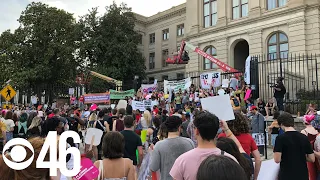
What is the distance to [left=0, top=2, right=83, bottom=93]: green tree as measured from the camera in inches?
1353

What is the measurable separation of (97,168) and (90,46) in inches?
1366

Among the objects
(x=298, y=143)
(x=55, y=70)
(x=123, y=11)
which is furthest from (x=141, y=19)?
(x=298, y=143)

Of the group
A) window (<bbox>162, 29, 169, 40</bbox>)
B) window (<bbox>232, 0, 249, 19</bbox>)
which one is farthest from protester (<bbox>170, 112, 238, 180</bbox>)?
window (<bbox>162, 29, 169, 40</bbox>)

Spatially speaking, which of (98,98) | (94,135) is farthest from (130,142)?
(98,98)

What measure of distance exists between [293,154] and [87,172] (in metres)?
2.83

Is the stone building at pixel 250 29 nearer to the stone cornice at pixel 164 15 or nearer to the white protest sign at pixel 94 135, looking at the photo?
the stone cornice at pixel 164 15

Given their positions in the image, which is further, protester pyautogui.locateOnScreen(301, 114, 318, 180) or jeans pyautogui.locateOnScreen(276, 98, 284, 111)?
jeans pyautogui.locateOnScreen(276, 98, 284, 111)

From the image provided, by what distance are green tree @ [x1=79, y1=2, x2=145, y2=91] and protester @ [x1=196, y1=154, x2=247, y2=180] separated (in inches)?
1365

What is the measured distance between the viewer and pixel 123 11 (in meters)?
39.4

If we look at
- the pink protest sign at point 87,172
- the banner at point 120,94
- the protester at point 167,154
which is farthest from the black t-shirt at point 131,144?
the banner at point 120,94

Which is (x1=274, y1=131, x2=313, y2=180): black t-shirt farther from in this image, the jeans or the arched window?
the arched window

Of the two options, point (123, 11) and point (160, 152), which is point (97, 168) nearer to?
point (160, 152)

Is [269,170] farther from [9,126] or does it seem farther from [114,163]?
[9,126]

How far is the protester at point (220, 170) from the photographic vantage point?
1.51 m
